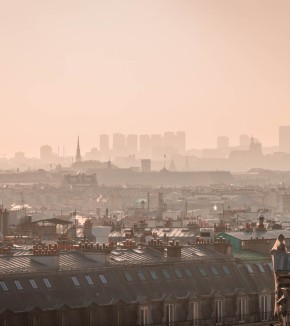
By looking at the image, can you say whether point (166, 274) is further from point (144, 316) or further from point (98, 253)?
point (144, 316)

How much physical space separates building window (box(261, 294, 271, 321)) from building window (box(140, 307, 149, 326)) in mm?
4039

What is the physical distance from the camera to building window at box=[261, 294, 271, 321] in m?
55.8

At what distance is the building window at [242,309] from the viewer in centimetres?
5512

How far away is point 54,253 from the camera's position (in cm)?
5450

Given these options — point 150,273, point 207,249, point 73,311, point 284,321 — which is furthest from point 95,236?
point 284,321

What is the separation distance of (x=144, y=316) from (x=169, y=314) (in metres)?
0.99

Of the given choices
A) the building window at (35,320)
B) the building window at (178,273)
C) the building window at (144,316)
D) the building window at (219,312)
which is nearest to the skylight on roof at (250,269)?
the building window at (178,273)

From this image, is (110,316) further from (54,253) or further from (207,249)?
(207,249)

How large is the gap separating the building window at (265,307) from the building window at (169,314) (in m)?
3.01

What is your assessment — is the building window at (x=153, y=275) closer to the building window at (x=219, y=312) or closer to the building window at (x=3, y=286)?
the building window at (x=219, y=312)

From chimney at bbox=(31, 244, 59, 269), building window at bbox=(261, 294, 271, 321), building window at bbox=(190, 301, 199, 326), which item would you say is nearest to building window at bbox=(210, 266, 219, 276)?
building window at bbox=(261, 294, 271, 321)

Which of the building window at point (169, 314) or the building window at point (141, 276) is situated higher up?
the building window at point (141, 276)

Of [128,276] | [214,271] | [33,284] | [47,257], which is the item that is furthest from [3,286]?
[214,271]

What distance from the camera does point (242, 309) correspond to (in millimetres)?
55719
